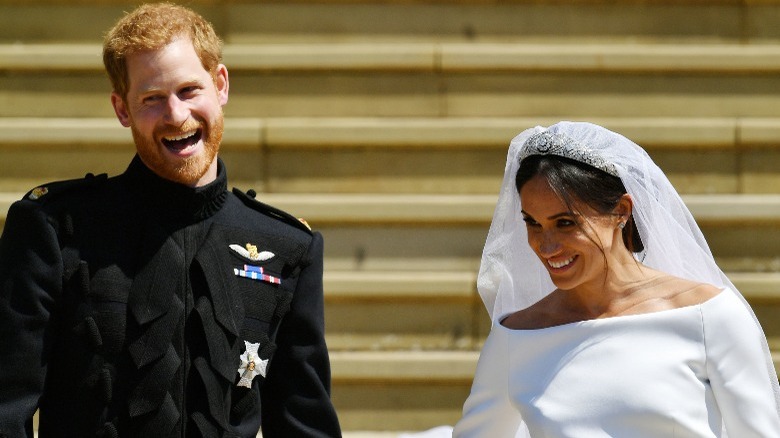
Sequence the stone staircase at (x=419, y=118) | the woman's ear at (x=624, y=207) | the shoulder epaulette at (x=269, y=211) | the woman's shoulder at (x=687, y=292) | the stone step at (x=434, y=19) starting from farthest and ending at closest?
the stone step at (x=434, y=19)
the stone staircase at (x=419, y=118)
the shoulder epaulette at (x=269, y=211)
the woman's ear at (x=624, y=207)
the woman's shoulder at (x=687, y=292)

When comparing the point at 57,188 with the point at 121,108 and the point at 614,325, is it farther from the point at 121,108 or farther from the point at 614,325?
the point at 614,325

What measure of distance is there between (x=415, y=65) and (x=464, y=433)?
294 centimetres

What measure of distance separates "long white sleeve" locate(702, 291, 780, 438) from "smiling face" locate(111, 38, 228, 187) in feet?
4.55

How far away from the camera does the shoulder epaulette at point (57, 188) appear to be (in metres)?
3.43

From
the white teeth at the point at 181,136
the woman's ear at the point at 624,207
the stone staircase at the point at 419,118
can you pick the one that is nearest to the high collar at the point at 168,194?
the white teeth at the point at 181,136

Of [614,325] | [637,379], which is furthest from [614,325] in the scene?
[637,379]

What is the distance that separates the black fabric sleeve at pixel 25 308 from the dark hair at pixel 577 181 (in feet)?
4.21

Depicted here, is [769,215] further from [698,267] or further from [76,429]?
[76,429]

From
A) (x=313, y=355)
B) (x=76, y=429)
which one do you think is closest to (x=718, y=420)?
(x=313, y=355)

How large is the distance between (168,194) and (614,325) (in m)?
1.24

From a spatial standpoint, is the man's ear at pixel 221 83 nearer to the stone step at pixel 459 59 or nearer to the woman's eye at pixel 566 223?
the woman's eye at pixel 566 223

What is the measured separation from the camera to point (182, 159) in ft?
11.4

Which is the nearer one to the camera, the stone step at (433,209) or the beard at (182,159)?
the beard at (182,159)

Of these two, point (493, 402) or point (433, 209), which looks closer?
point (493, 402)
